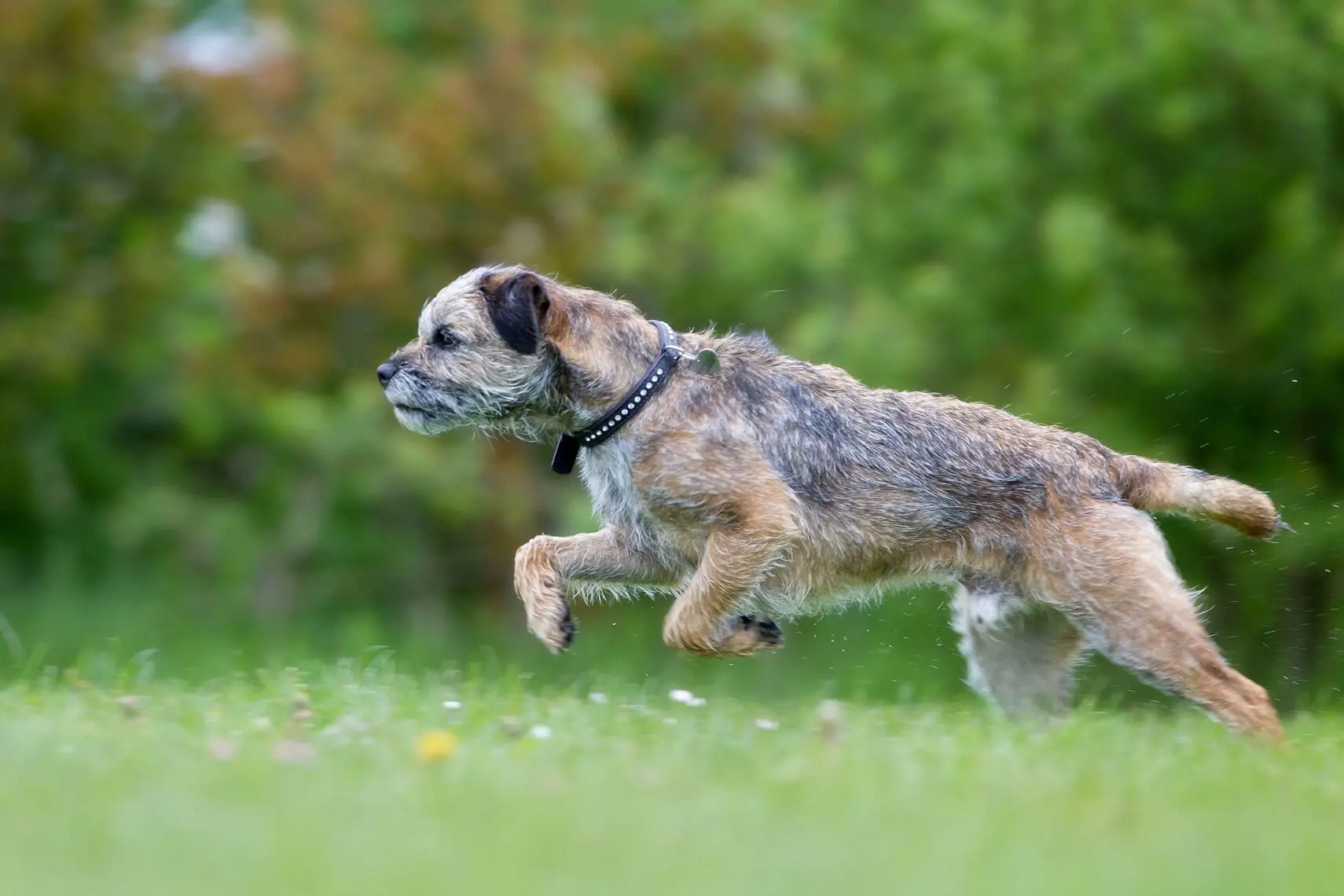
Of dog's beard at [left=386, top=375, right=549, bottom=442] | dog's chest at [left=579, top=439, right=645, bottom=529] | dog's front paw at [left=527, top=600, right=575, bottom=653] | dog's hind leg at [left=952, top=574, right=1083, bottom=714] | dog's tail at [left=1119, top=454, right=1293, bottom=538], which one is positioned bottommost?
dog's front paw at [left=527, top=600, right=575, bottom=653]

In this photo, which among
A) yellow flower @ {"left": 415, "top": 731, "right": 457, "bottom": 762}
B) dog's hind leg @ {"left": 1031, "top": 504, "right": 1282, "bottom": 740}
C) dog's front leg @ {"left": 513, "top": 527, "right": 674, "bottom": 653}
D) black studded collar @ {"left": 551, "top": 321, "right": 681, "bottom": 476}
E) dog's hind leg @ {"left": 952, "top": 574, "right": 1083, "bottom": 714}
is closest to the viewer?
yellow flower @ {"left": 415, "top": 731, "right": 457, "bottom": 762}

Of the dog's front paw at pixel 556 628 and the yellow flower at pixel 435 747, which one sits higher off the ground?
the dog's front paw at pixel 556 628

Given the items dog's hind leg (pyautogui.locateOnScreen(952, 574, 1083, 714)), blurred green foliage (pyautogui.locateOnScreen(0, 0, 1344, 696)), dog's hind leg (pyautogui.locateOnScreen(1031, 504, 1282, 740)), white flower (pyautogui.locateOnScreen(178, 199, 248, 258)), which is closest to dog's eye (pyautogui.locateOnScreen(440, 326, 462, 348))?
dog's hind leg (pyautogui.locateOnScreen(952, 574, 1083, 714))

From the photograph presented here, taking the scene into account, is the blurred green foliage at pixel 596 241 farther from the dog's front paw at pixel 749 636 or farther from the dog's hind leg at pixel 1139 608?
the dog's front paw at pixel 749 636

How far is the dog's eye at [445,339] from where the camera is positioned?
7508 mm

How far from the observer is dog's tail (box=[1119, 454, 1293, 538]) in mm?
7184

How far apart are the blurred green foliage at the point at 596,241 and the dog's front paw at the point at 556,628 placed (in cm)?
650

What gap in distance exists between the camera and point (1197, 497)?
7234 millimetres

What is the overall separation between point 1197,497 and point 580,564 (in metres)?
2.56

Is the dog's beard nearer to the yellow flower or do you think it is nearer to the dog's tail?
the yellow flower

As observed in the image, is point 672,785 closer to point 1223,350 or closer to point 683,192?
point 1223,350

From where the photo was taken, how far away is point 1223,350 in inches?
500

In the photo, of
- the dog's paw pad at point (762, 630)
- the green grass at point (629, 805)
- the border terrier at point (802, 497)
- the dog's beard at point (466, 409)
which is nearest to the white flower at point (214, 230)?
the dog's beard at point (466, 409)

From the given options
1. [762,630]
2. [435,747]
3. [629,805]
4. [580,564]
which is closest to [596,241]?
[580,564]
